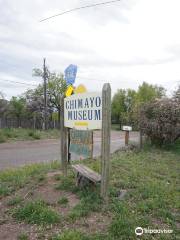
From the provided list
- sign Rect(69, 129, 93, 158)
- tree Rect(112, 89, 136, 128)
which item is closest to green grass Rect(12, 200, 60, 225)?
sign Rect(69, 129, 93, 158)

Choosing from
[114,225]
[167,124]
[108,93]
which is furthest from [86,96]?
[167,124]

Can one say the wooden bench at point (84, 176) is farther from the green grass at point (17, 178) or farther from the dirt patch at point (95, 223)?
the green grass at point (17, 178)

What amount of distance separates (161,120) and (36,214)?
8940 mm

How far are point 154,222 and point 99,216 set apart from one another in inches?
30.9

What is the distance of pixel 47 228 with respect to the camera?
385cm

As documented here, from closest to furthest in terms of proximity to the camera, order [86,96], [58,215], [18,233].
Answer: [18,233], [58,215], [86,96]

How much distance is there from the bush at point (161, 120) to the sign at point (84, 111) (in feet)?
22.0

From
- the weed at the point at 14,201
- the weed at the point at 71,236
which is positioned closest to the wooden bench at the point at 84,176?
the weed at the point at 14,201

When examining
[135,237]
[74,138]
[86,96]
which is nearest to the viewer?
[135,237]

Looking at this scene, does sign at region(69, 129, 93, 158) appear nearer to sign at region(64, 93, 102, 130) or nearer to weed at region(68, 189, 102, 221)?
sign at region(64, 93, 102, 130)

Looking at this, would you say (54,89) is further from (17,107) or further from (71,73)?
(71,73)

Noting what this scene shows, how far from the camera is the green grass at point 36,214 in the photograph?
4051 mm

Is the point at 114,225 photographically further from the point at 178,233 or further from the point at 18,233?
the point at 18,233

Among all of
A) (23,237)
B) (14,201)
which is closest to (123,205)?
(23,237)
